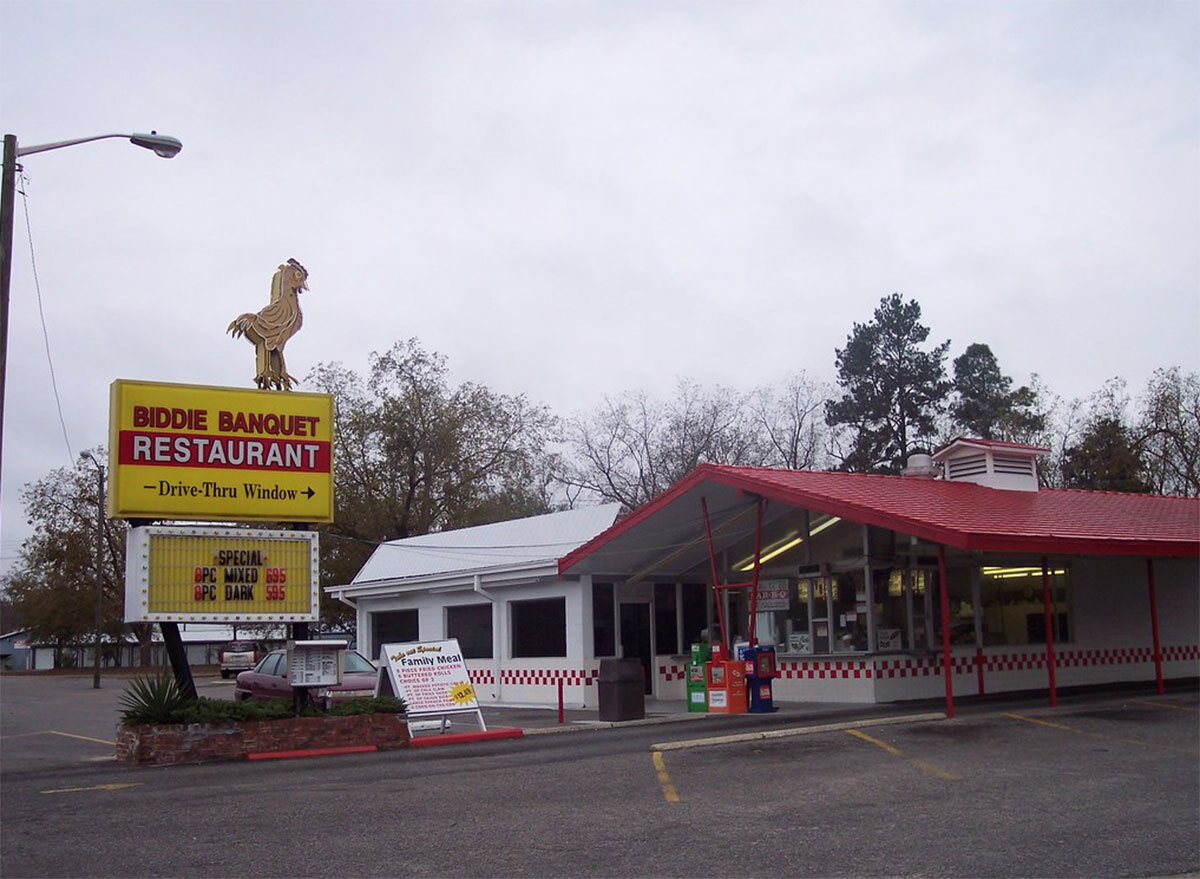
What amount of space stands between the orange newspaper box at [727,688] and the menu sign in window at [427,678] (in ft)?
14.3

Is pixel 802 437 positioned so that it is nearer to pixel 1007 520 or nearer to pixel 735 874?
pixel 1007 520

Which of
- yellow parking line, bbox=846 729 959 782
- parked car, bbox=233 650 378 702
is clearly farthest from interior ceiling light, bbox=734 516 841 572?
parked car, bbox=233 650 378 702

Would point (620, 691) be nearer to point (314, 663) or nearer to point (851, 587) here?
point (851, 587)

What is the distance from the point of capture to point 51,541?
6831 cm

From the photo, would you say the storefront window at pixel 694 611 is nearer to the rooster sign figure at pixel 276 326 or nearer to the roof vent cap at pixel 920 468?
the roof vent cap at pixel 920 468

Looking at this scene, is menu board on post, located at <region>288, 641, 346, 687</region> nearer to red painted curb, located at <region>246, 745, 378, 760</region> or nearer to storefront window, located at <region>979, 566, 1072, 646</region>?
red painted curb, located at <region>246, 745, 378, 760</region>

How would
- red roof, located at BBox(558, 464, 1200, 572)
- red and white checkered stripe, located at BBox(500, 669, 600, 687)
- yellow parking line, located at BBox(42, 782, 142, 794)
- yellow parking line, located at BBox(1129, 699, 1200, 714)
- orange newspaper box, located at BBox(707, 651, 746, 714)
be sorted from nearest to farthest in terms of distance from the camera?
1. yellow parking line, located at BBox(42, 782, 142, 794)
2. red roof, located at BBox(558, 464, 1200, 572)
3. yellow parking line, located at BBox(1129, 699, 1200, 714)
4. orange newspaper box, located at BBox(707, 651, 746, 714)
5. red and white checkered stripe, located at BBox(500, 669, 600, 687)

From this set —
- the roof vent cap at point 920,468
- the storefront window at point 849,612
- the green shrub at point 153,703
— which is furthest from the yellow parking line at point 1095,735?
the green shrub at point 153,703

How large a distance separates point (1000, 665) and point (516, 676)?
10278 millimetres

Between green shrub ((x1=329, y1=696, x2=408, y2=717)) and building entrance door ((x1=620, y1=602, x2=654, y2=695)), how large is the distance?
7938mm

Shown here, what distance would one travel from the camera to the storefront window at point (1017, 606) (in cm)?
2273

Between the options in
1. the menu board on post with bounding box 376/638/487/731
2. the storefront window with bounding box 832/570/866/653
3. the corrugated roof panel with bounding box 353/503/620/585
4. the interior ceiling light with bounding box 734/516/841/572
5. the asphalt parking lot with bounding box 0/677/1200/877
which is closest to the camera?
the asphalt parking lot with bounding box 0/677/1200/877

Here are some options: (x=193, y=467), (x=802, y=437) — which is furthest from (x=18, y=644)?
(x=193, y=467)

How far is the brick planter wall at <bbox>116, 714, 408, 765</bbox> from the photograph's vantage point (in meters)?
16.0
